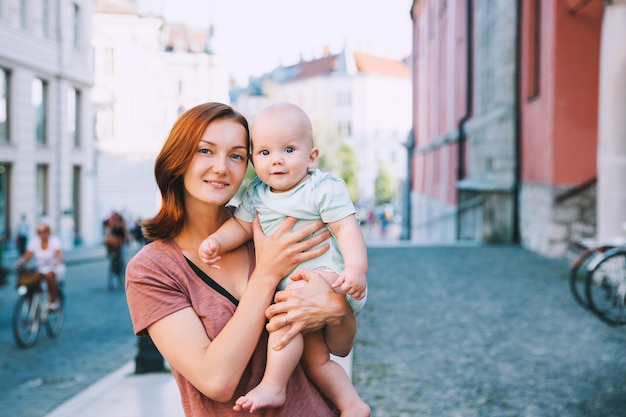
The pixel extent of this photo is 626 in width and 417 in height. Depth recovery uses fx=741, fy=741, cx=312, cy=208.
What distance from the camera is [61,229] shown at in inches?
1078

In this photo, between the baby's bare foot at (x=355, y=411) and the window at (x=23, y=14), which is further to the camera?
the window at (x=23, y=14)

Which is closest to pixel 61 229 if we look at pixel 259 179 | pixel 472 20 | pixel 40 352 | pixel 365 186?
pixel 472 20

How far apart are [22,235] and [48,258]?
501 inches

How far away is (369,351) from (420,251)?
9.07 metres

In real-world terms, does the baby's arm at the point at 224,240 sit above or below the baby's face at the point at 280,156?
below

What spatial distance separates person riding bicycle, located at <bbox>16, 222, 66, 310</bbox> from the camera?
9969 millimetres

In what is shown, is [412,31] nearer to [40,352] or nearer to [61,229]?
[61,229]

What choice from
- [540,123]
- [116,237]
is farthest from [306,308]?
[116,237]

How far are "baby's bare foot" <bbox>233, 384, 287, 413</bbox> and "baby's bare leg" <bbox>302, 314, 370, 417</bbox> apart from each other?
0.60 feet

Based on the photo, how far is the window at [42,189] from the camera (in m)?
25.4

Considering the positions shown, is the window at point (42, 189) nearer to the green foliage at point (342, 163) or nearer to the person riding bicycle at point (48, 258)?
the person riding bicycle at point (48, 258)

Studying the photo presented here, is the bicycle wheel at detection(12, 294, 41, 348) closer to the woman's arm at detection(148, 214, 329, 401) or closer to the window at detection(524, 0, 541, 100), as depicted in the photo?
the woman's arm at detection(148, 214, 329, 401)

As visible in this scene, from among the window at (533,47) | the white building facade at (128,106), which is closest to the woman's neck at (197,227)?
the window at (533,47)

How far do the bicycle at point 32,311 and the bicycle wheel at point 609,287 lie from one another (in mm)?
6683
